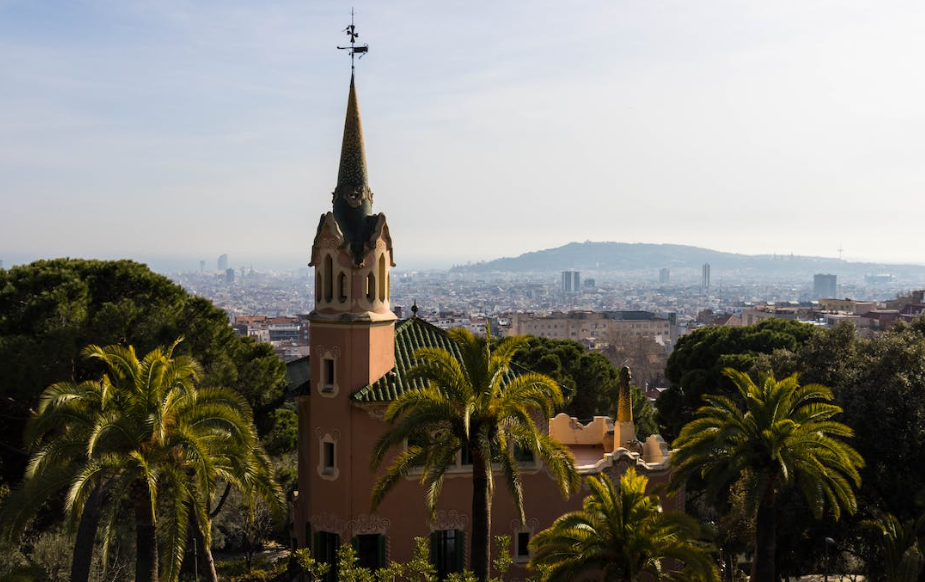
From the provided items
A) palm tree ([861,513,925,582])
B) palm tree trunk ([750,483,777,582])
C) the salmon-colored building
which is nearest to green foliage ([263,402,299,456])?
the salmon-colored building

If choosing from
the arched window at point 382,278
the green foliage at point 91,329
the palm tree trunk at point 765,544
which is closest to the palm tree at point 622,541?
the palm tree trunk at point 765,544

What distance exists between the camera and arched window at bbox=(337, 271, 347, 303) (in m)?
20.6

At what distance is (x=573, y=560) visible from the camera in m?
15.7

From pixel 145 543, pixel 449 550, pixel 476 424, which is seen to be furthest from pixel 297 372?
pixel 476 424

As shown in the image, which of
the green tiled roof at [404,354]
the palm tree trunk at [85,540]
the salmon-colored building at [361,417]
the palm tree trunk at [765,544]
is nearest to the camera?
the palm tree trunk at [85,540]

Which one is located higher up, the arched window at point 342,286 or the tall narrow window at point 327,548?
the arched window at point 342,286

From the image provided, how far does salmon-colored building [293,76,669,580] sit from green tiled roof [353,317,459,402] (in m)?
0.04

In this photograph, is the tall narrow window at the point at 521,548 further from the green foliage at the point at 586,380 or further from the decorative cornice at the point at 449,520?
the green foliage at the point at 586,380

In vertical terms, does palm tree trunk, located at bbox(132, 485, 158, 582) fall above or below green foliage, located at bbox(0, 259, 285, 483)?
below

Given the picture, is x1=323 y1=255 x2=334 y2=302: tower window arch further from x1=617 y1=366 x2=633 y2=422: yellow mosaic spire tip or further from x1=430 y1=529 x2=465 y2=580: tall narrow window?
x1=617 y1=366 x2=633 y2=422: yellow mosaic spire tip

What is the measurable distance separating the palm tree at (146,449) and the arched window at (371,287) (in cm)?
579

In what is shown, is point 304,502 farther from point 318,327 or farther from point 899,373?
point 899,373

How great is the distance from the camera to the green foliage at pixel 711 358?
37125mm

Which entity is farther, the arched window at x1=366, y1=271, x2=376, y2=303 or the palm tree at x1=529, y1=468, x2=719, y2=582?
the arched window at x1=366, y1=271, x2=376, y2=303
